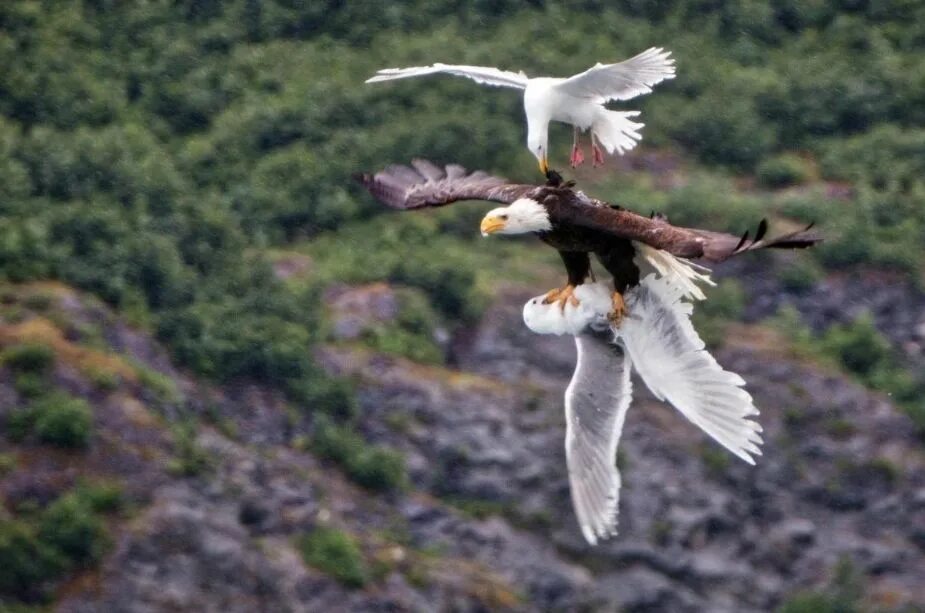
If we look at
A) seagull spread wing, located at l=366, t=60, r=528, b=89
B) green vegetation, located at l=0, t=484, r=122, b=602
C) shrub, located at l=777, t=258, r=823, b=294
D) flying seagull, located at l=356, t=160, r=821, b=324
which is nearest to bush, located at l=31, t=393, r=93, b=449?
green vegetation, located at l=0, t=484, r=122, b=602

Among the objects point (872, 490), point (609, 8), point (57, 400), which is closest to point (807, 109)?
point (609, 8)

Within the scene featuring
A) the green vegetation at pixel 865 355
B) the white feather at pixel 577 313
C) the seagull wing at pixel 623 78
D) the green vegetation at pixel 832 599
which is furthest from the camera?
the green vegetation at pixel 865 355

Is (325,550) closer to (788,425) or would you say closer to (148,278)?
(148,278)

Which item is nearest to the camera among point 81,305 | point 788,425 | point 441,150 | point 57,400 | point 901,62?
point 57,400

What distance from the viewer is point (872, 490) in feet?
81.6

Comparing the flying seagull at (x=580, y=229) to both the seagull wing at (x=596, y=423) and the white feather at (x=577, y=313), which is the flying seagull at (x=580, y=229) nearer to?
the white feather at (x=577, y=313)

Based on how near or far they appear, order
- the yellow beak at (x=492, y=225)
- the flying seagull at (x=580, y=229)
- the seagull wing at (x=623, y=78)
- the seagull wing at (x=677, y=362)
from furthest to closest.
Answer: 1. the seagull wing at (x=623, y=78)
2. the seagull wing at (x=677, y=362)
3. the yellow beak at (x=492, y=225)
4. the flying seagull at (x=580, y=229)

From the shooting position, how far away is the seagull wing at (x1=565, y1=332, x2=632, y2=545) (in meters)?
12.6

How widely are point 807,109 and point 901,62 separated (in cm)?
187

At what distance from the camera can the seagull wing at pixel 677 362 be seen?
484 inches

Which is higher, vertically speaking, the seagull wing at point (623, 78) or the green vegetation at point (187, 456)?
the seagull wing at point (623, 78)

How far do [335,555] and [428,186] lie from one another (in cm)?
957

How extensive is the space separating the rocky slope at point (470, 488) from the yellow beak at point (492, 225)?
985 cm

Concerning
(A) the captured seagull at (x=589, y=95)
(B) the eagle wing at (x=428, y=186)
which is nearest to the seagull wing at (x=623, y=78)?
(A) the captured seagull at (x=589, y=95)
